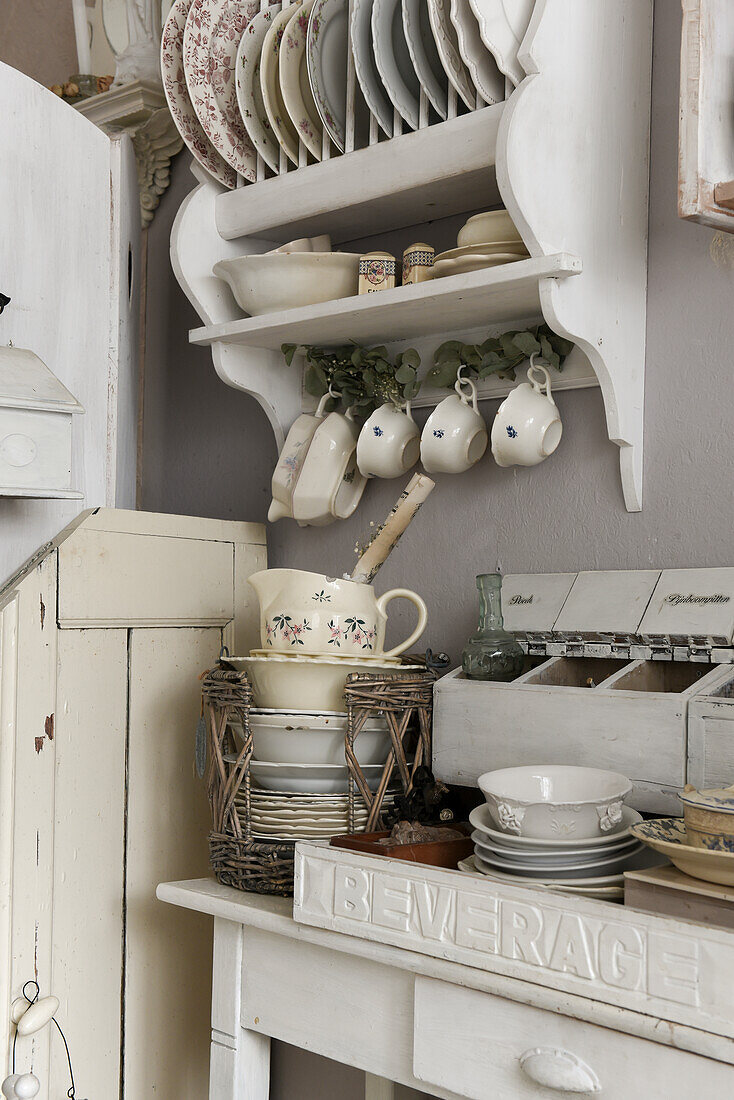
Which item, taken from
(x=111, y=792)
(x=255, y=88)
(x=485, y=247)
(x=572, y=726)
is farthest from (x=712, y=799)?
(x=255, y=88)

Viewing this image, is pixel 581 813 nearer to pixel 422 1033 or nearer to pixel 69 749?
pixel 422 1033

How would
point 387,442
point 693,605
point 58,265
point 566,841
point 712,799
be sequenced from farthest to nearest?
point 58,265
point 387,442
point 693,605
point 566,841
point 712,799

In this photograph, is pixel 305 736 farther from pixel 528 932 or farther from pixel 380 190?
pixel 380 190

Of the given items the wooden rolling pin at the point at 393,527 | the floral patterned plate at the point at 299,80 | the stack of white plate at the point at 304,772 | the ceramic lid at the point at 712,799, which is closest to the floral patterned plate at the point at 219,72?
the floral patterned plate at the point at 299,80

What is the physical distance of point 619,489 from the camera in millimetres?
1383

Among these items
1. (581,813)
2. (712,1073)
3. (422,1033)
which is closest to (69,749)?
(422,1033)

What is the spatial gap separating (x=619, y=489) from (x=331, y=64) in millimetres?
682


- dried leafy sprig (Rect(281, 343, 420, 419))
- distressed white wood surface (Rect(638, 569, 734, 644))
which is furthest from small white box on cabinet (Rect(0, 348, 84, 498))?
distressed white wood surface (Rect(638, 569, 734, 644))

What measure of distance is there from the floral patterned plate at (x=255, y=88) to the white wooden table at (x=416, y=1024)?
994 mm

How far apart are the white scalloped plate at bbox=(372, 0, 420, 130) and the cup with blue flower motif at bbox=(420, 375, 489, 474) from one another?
35cm

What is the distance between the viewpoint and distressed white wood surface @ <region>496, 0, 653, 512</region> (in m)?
1.21

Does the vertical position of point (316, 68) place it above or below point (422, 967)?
above

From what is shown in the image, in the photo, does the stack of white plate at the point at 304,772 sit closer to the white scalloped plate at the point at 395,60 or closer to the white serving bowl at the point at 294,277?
the white serving bowl at the point at 294,277

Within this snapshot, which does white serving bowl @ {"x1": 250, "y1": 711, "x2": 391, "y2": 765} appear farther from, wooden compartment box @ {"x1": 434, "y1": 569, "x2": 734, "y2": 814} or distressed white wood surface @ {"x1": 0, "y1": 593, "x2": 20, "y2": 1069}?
distressed white wood surface @ {"x1": 0, "y1": 593, "x2": 20, "y2": 1069}
